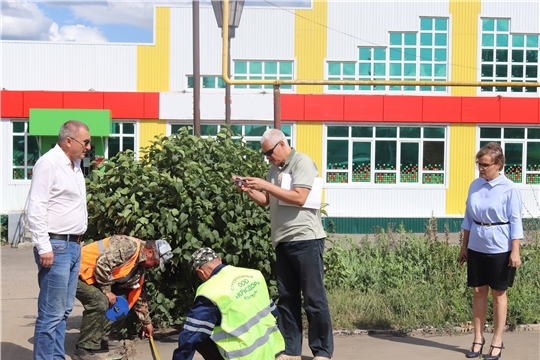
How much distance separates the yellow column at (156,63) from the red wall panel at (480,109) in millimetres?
8844

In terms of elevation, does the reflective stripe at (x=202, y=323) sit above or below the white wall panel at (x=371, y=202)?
above

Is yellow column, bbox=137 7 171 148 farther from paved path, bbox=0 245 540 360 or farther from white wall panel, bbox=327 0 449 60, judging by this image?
paved path, bbox=0 245 540 360

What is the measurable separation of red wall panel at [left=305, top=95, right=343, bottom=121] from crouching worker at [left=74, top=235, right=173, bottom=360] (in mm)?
15439

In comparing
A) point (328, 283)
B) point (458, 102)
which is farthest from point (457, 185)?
point (328, 283)

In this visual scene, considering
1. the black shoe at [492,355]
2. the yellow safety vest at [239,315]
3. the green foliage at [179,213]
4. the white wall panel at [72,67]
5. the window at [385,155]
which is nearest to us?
the yellow safety vest at [239,315]

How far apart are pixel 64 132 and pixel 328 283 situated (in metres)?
3.43

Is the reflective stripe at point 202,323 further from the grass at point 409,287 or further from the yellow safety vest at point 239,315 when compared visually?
the grass at point 409,287

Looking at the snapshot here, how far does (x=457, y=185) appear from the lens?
22.0 metres

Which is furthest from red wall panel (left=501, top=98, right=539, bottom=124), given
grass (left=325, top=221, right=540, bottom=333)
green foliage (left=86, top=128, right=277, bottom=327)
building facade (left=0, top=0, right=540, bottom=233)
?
green foliage (left=86, top=128, right=277, bottom=327)

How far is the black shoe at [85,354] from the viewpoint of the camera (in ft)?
19.1

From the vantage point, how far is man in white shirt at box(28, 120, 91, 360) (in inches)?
203

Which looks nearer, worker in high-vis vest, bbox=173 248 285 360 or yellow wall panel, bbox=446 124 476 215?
worker in high-vis vest, bbox=173 248 285 360

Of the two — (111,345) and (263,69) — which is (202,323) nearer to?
(111,345)

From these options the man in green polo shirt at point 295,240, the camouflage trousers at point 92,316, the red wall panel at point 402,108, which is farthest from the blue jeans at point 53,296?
the red wall panel at point 402,108
